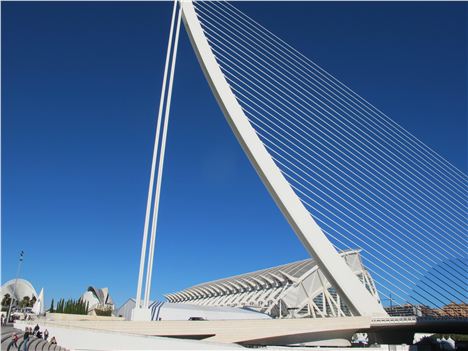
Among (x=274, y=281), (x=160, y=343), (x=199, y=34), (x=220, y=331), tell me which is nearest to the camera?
(x=160, y=343)

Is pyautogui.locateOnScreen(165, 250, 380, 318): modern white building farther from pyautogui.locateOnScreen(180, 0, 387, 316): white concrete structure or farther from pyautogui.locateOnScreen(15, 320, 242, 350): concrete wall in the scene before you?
pyautogui.locateOnScreen(15, 320, 242, 350): concrete wall

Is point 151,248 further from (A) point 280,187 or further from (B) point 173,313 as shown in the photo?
(B) point 173,313

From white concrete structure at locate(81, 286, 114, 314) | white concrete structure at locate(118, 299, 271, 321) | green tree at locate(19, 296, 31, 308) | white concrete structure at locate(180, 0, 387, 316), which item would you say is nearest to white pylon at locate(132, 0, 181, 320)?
white concrete structure at locate(180, 0, 387, 316)

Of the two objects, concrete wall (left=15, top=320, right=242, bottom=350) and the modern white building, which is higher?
the modern white building

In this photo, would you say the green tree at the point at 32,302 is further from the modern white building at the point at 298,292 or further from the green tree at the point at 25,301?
the modern white building at the point at 298,292

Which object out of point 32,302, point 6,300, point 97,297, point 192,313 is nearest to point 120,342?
point 192,313

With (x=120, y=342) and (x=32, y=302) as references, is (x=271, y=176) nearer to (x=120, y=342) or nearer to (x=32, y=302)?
(x=120, y=342)

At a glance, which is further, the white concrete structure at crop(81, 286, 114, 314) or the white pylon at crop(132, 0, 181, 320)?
the white concrete structure at crop(81, 286, 114, 314)

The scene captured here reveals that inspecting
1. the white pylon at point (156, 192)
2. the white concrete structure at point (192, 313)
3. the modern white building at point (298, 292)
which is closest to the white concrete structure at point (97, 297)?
the modern white building at point (298, 292)

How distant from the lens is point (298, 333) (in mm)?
23391

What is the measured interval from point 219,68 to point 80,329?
1442cm

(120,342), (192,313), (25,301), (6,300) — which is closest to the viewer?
(120,342)

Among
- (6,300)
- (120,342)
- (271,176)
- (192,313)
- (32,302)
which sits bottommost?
(120,342)

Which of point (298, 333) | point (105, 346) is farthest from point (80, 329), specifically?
point (298, 333)
